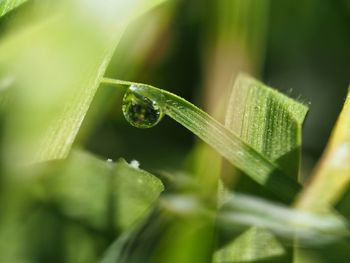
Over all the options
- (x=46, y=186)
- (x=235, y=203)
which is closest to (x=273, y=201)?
(x=235, y=203)

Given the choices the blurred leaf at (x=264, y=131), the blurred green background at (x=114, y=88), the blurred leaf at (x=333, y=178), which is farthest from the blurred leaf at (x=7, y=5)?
the blurred leaf at (x=333, y=178)

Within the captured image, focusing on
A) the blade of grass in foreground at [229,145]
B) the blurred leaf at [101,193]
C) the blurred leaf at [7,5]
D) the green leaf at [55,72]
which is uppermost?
the blurred leaf at [7,5]

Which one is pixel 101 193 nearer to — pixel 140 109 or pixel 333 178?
pixel 140 109

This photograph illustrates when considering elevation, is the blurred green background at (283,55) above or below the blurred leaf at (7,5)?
below

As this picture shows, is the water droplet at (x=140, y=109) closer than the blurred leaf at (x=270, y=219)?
No

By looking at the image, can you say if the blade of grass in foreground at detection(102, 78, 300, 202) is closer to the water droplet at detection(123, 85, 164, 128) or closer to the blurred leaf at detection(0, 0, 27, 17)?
the water droplet at detection(123, 85, 164, 128)

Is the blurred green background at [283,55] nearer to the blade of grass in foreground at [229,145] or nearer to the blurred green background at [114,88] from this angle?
the blurred green background at [114,88]

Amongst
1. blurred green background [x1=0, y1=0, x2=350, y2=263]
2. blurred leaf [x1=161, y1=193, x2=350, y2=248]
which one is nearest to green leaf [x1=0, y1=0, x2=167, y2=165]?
blurred green background [x1=0, y1=0, x2=350, y2=263]

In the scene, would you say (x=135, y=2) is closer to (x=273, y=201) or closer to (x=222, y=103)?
(x=222, y=103)
